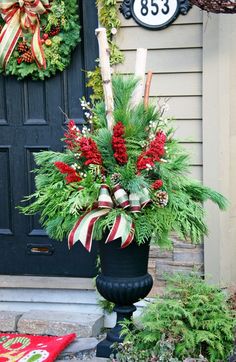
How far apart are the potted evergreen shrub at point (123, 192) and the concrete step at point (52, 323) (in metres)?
0.68

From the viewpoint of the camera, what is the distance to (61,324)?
179 inches

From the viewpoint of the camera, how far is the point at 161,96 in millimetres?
4500

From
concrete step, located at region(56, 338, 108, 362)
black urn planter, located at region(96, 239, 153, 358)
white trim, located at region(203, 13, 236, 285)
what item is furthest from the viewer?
white trim, located at region(203, 13, 236, 285)

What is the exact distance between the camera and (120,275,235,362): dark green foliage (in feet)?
11.4

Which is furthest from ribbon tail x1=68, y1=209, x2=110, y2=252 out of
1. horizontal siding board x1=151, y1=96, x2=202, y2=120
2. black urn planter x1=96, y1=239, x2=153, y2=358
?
horizontal siding board x1=151, y1=96, x2=202, y2=120

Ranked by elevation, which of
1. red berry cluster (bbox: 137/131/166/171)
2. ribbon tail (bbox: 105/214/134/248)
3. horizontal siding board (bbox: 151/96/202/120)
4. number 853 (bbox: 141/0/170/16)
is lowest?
ribbon tail (bbox: 105/214/134/248)

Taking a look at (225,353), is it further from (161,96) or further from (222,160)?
(161,96)

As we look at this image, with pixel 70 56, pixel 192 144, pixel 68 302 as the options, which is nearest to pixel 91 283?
pixel 68 302

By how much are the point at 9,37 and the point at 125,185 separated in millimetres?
1539

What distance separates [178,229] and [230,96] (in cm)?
115

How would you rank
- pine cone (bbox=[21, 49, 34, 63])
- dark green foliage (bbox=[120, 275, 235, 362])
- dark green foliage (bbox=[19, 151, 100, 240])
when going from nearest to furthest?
dark green foliage (bbox=[120, 275, 235, 362]) < dark green foliage (bbox=[19, 151, 100, 240]) < pine cone (bbox=[21, 49, 34, 63])

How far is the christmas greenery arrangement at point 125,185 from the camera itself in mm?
3568

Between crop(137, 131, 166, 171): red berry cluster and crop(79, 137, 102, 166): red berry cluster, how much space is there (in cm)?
22

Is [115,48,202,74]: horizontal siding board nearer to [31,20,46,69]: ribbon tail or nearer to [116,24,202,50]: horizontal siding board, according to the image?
[116,24,202,50]: horizontal siding board
